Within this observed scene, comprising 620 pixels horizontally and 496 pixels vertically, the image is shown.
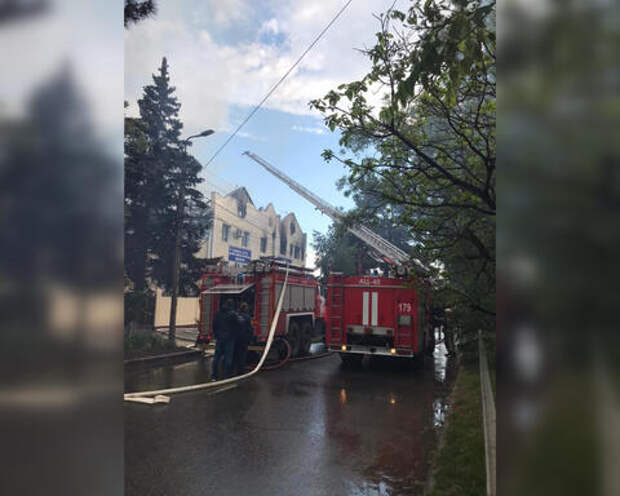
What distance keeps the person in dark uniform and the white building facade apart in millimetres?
10156

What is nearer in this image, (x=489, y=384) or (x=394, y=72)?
(x=394, y=72)

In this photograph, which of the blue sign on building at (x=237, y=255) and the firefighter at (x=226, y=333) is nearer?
the firefighter at (x=226, y=333)

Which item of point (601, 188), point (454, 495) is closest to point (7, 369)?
point (601, 188)

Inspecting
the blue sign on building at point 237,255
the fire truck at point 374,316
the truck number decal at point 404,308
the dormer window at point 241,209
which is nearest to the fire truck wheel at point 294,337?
the fire truck at point 374,316

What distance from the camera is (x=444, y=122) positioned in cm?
515

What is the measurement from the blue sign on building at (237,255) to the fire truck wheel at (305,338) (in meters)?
11.5

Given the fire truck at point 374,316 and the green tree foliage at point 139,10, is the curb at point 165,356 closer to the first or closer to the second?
the fire truck at point 374,316

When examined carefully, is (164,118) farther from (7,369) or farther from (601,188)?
(601,188)

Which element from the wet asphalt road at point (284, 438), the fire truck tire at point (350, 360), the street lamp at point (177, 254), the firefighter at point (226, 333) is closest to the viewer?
the wet asphalt road at point (284, 438)

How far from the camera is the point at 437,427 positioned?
6.12 meters

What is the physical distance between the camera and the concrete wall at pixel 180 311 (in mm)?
16453

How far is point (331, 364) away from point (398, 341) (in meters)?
2.31

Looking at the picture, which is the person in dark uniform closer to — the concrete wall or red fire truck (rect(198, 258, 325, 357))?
red fire truck (rect(198, 258, 325, 357))

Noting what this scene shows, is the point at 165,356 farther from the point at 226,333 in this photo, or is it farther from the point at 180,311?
the point at 180,311
